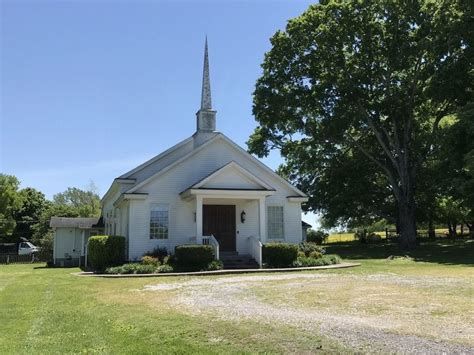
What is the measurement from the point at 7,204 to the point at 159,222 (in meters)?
34.1

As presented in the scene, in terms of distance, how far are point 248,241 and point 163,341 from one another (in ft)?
56.1

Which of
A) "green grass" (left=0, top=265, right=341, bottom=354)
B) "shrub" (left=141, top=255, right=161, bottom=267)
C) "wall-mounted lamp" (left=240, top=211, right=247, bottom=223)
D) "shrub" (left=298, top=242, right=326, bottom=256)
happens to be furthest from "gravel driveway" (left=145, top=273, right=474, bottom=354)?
"wall-mounted lamp" (left=240, top=211, right=247, bottom=223)

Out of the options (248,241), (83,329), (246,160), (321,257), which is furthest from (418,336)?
(246,160)

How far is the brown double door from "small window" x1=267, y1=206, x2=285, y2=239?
2.09m

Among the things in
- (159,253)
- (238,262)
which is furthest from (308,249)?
(159,253)

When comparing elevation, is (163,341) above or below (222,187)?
below

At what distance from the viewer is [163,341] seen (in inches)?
283

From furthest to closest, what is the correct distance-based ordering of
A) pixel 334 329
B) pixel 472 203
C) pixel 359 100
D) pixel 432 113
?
pixel 432 113, pixel 359 100, pixel 472 203, pixel 334 329

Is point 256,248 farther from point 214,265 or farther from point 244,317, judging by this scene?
point 244,317

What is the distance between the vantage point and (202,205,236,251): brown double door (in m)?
24.8

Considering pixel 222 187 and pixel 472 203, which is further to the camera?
pixel 472 203

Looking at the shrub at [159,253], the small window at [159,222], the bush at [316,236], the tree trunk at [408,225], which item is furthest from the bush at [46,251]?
the bush at [316,236]

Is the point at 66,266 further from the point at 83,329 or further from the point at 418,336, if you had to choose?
the point at 418,336

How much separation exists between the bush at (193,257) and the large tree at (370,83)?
15921 mm
